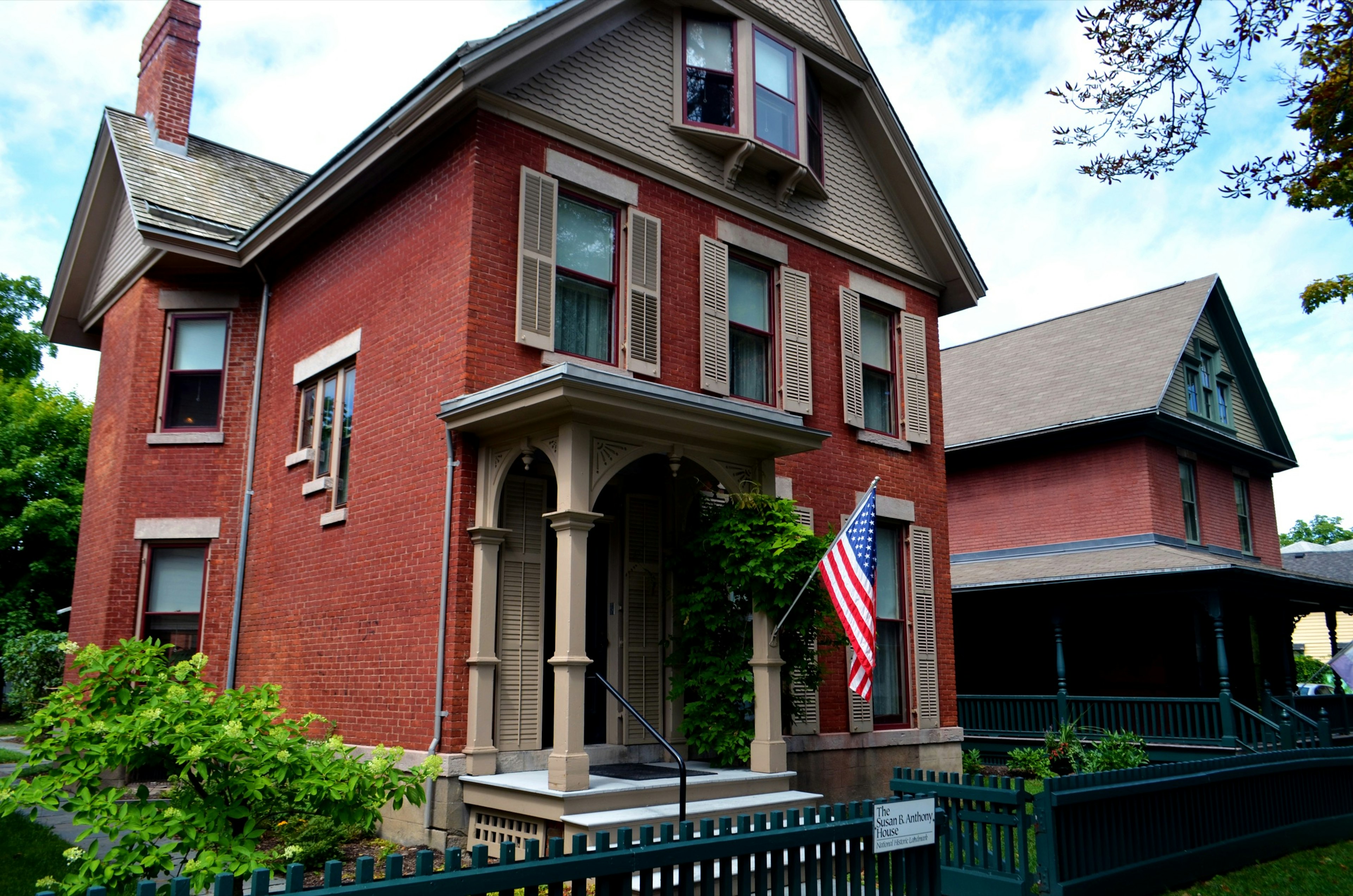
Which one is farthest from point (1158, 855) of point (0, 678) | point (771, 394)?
point (0, 678)

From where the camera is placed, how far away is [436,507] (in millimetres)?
10055

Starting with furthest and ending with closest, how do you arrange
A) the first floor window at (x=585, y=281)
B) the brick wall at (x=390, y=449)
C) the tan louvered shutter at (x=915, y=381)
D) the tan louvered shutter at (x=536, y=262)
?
1. the tan louvered shutter at (x=915, y=381)
2. the first floor window at (x=585, y=281)
3. the tan louvered shutter at (x=536, y=262)
4. the brick wall at (x=390, y=449)

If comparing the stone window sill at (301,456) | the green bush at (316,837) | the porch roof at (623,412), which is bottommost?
the green bush at (316,837)

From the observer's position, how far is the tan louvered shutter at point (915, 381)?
15.1m

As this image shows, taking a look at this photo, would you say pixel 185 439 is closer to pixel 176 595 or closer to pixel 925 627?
pixel 176 595

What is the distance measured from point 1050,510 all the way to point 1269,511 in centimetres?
749

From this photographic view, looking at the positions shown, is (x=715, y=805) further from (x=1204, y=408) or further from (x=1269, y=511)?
(x=1269, y=511)

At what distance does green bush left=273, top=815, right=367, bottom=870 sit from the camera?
Answer: 29.2 feet

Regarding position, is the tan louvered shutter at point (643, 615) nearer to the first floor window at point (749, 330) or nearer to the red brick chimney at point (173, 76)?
the first floor window at point (749, 330)

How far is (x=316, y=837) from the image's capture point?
907cm

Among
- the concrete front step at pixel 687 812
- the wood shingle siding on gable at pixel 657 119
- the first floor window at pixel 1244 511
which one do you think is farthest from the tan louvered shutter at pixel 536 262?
the first floor window at pixel 1244 511

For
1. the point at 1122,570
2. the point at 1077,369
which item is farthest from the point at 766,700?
the point at 1077,369

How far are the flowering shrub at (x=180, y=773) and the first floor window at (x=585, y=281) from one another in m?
5.89

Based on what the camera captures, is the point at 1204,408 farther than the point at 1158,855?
Yes
